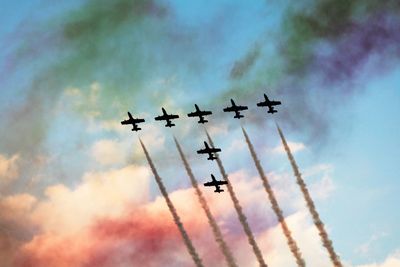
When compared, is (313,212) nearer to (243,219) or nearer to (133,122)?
(243,219)

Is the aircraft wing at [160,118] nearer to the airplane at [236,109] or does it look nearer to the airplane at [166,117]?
the airplane at [166,117]

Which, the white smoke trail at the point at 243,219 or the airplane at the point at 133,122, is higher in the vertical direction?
the airplane at the point at 133,122

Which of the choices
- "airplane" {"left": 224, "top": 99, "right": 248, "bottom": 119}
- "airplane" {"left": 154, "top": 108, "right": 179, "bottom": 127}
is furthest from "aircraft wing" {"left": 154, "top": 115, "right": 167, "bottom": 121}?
"airplane" {"left": 224, "top": 99, "right": 248, "bottom": 119}

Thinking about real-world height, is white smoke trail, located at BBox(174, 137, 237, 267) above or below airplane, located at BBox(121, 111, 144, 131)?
below

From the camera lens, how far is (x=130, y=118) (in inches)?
6914

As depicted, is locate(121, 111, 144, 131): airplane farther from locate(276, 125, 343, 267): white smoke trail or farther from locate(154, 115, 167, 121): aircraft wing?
locate(276, 125, 343, 267): white smoke trail

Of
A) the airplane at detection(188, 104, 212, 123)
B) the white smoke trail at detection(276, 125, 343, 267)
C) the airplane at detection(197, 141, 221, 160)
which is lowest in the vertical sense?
the white smoke trail at detection(276, 125, 343, 267)

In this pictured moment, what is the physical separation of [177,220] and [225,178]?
17.9m

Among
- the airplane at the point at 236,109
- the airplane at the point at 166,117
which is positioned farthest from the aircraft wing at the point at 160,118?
the airplane at the point at 236,109

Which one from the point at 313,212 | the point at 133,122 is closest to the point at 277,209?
the point at 313,212

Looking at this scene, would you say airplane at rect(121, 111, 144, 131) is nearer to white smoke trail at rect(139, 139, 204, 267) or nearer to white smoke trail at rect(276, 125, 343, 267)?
white smoke trail at rect(139, 139, 204, 267)

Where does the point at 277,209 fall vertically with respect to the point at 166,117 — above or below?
below

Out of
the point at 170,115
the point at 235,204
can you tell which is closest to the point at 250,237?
the point at 235,204

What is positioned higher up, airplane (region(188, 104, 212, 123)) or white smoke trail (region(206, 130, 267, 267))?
airplane (region(188, 104, 212, 123))
